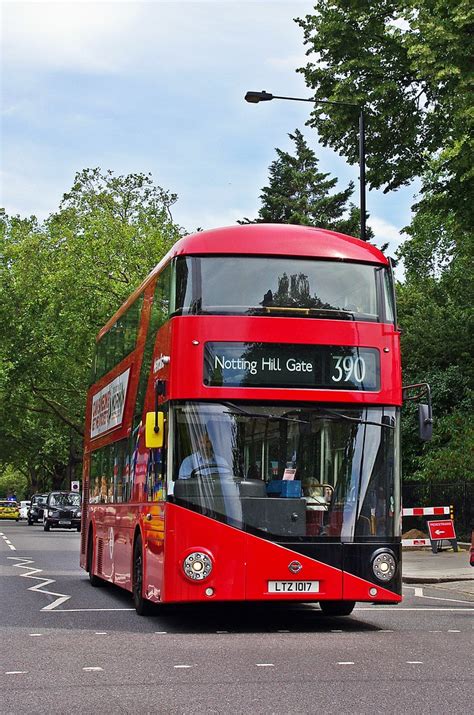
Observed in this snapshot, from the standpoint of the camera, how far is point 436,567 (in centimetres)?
2466

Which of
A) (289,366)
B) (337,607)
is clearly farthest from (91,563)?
(289,366)

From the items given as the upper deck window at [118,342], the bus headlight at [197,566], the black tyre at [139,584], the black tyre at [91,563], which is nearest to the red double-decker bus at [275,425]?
the bus headlight at [197,566]

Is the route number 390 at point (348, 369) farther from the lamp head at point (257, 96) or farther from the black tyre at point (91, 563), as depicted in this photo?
the lamp head at point (257, 96)

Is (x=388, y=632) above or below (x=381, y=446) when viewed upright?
below

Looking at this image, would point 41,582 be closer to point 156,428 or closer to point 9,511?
point 156,428

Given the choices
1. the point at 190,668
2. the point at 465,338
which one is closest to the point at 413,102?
the point at 465,338

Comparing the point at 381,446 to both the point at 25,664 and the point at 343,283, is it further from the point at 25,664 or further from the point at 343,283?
the point at 25,664

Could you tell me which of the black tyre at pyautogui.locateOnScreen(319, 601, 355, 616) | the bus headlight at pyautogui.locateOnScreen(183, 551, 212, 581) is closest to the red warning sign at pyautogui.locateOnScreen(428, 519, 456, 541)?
the black tyre at pyautogui.locateOnScreen(319, 601, 355, 616)

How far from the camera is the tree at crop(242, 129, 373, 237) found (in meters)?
71.6

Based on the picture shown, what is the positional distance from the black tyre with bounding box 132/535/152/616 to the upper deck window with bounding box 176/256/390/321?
3.26m

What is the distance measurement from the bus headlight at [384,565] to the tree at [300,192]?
5683 centimetres

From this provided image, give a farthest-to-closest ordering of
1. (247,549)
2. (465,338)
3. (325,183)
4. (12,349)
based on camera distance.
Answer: (325,183)
(12,349)
(465,338)
(247,549)

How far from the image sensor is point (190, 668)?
32.2ft

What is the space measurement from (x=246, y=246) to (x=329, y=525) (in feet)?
10.0
